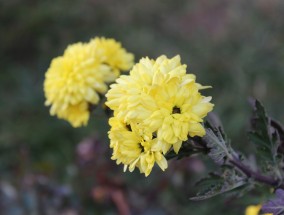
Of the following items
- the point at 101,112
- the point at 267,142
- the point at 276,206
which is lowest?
the point at 276,206

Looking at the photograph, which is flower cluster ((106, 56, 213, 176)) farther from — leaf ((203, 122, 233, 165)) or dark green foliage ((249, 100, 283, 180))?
dark green foliage ((249, 100, 283, 180))

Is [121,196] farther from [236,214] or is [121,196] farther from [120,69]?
[120,69]

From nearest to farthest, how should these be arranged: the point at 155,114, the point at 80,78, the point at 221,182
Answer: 1. the point at 155,114
2. the point at 221,182
3. the point at 80,78

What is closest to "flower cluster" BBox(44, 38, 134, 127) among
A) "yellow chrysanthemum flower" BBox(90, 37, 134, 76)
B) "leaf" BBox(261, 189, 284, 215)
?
"yellow chrysanthemum flower" BBox(90, 37, 134, 76)

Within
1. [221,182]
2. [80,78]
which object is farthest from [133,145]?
[80,78]

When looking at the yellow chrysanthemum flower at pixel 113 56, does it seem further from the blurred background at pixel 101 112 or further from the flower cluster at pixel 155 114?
the flower cluster at pixel 155 114

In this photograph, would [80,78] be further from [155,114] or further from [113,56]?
[155,114]
